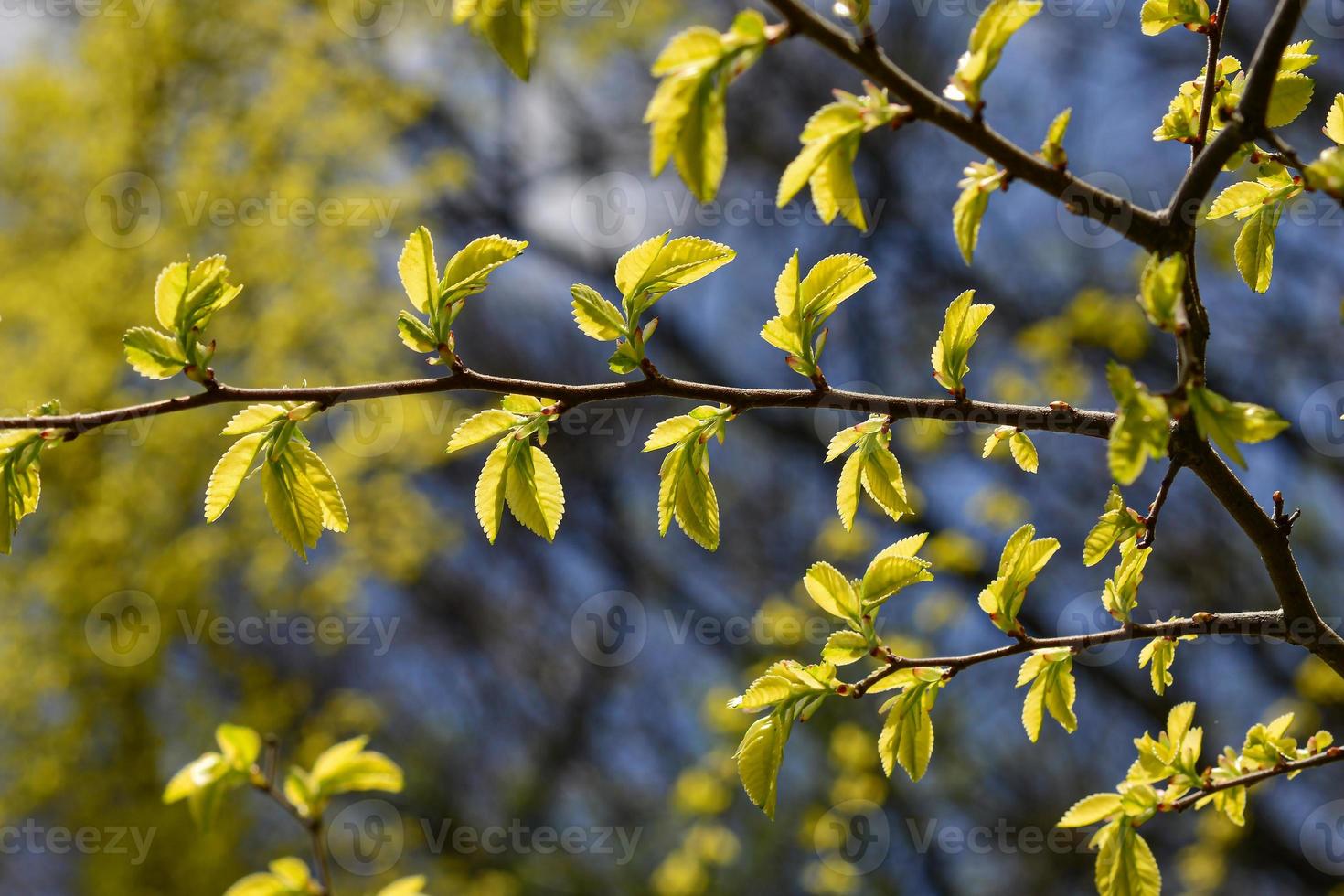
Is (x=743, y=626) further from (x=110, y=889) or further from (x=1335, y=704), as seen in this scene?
(x=110, y=889)

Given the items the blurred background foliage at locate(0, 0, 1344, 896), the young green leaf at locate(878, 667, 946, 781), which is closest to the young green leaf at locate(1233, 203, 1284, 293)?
the young green leaf at locate(878, 667, 946, 781)

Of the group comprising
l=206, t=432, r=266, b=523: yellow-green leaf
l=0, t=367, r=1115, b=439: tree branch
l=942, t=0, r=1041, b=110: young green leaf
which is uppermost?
l=942, t=0, r=1041, b=110: young green leaf

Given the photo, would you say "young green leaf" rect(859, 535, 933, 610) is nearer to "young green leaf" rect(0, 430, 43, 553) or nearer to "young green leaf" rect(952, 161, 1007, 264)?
"young green leaf" rect(952, 161, 1007, 264)

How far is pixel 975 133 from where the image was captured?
0.70 m

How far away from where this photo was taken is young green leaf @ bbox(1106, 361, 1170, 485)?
64 cm

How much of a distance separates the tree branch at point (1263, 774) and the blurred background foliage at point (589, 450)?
2.43m

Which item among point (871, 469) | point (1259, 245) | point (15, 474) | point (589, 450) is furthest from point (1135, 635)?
point (589, 450)

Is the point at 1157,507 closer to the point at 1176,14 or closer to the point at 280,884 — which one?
the point at 1176,14

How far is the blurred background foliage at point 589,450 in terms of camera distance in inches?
162

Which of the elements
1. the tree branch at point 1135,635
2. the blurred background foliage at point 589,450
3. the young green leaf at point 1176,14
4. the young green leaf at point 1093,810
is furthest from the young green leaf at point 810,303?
the blurred background foliage at point 589,450

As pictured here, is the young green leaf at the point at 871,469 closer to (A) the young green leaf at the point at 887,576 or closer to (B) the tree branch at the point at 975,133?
(A) the young green leaf at the point at 887,576

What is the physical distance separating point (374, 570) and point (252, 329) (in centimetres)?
138

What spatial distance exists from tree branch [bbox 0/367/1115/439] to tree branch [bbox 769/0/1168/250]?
180mm

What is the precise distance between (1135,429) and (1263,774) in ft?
1.75
